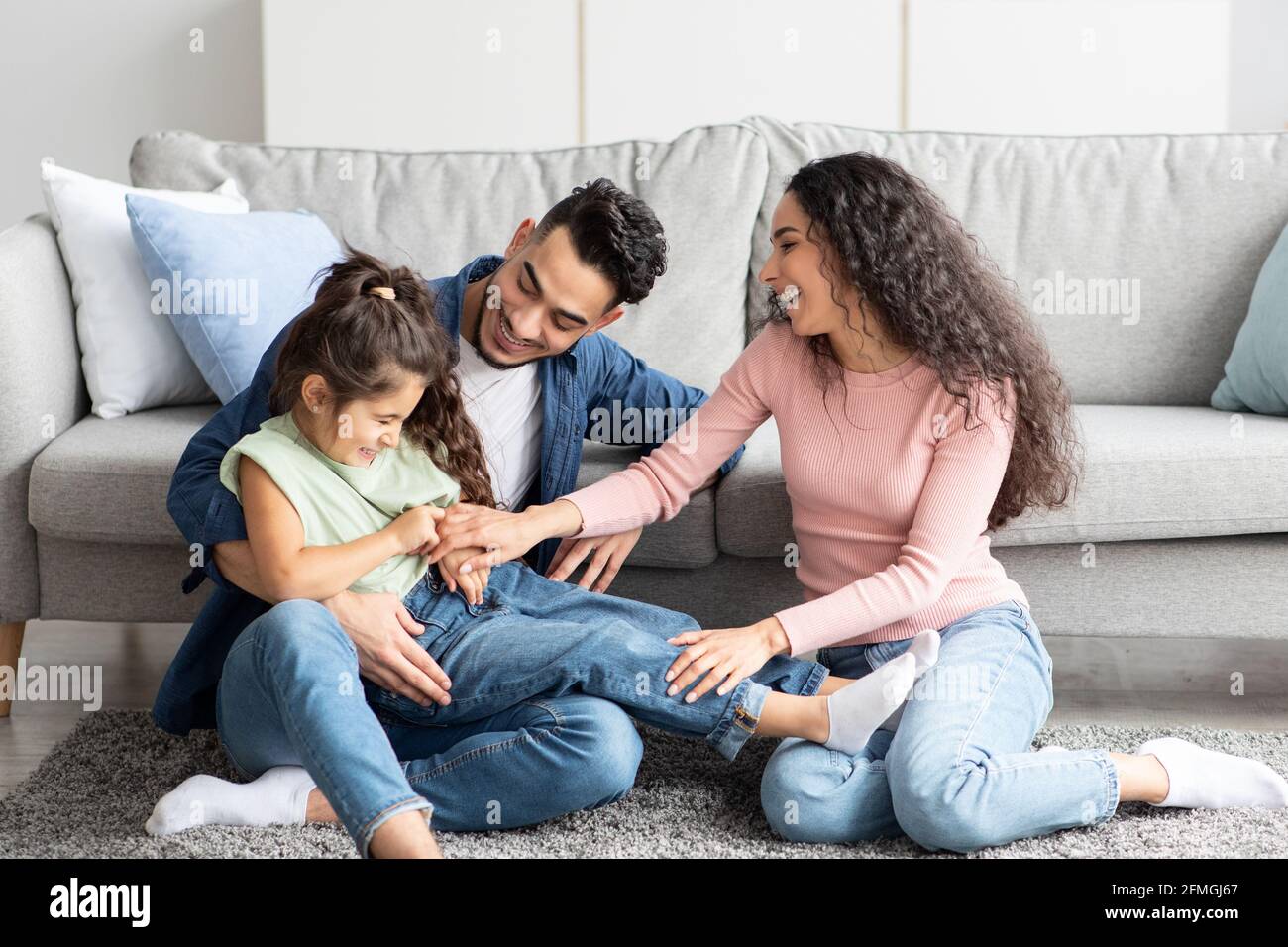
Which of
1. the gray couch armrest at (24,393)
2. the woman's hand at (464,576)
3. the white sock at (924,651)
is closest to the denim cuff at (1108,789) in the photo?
the white sock at (924,651)

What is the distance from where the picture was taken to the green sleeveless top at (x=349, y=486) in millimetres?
1503

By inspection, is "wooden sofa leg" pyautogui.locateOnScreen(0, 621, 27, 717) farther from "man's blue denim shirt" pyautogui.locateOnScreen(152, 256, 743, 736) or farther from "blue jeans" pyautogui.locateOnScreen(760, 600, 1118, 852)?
"blue jeans" pyautogui.locateOnScreen(760, 600, 1118, 852)

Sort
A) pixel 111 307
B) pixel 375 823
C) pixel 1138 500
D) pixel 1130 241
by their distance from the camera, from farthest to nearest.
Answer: pixel 1130 241, pixel 111 307, pixel 1138 500, pixel 375 823

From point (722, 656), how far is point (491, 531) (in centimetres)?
32

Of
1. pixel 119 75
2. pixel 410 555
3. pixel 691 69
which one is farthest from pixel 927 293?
pixel 119 75

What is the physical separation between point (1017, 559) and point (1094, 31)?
6.97 feet

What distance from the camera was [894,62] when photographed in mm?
3537

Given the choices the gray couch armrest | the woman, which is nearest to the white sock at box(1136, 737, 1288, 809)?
the woman

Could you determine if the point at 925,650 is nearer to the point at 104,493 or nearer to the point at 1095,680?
the point at 1095,680

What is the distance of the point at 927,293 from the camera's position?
5.32 ft

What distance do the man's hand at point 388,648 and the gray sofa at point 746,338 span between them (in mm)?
460

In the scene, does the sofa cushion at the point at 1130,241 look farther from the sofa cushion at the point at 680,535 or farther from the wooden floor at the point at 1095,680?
the sofa cushion at the point at 680,535
